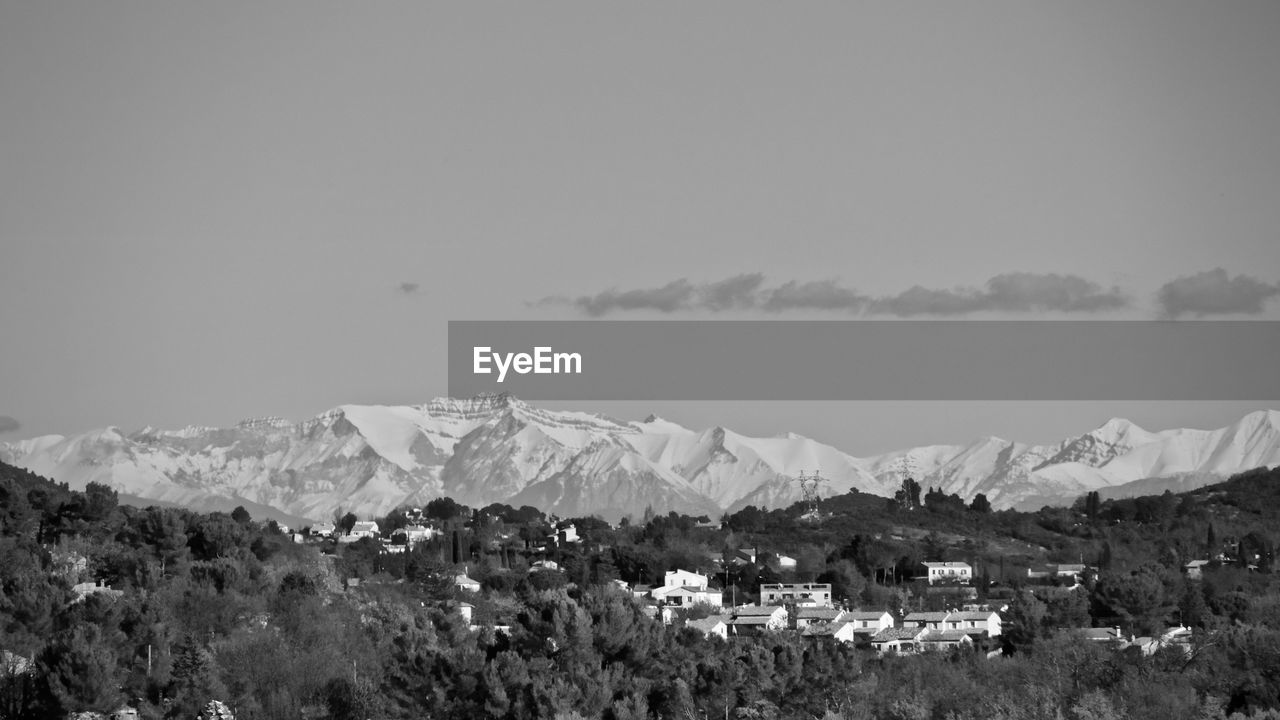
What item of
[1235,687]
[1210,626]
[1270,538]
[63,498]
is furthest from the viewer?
[1270,538]

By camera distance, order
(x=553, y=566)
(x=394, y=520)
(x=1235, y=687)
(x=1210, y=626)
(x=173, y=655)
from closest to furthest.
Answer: (x=1235, y=687) → (x=173, y=655) → (x=1210, y=626) → (x=553, y=566) → (x=394, y=520)

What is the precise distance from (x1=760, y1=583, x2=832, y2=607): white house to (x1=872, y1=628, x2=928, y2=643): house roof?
363 inches

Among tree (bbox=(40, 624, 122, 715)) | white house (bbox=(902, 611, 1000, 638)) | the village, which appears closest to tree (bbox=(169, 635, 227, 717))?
tree (bbox=(40, 624, 122, 715))

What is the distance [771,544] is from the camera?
102m

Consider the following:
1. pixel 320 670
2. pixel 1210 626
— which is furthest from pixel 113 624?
pixel 1210 626

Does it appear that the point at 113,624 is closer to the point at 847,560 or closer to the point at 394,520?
the point at 847,560

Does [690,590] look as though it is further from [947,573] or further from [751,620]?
[947,573]

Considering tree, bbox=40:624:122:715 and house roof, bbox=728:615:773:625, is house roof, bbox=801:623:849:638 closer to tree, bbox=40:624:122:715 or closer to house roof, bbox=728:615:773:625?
house roof, bbox=728:615:773:625

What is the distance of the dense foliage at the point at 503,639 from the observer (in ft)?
141

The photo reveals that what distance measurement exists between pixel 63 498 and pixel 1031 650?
128 feet

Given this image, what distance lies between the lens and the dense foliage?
4300cm

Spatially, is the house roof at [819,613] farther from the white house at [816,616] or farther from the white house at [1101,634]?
the white house at [1101,634]

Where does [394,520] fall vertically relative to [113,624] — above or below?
below

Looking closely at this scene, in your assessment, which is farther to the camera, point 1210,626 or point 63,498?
point 63,498
